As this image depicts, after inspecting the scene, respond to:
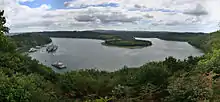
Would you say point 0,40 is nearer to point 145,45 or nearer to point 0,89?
point 0,89

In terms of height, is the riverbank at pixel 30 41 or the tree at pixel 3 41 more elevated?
the tree at pixel 3 41

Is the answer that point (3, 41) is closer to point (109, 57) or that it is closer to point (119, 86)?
point (119, 86)

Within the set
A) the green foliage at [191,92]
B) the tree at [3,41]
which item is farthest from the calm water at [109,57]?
the green foliage at [191,92]

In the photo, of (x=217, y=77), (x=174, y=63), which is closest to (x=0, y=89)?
(x=217, y=77)

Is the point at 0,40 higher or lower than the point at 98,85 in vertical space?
higher

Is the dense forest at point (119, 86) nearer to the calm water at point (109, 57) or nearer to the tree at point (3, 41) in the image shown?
the tree at point (3, 41)

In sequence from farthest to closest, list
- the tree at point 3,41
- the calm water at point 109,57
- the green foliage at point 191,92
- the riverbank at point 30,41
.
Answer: the riverbank at point 30,41
the calm water at point 109,57
the tree at point 3,41
the green foliage at point 191,92

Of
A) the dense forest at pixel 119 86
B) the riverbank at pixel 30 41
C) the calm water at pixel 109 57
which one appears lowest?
the calm water at pixel 109 57

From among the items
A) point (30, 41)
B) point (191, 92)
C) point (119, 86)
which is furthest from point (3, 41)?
point (30, 41)

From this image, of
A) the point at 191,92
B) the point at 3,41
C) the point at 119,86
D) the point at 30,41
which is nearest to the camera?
the point at 191,92

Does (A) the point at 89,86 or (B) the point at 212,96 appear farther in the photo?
(A) the point at 89,86

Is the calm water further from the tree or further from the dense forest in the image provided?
the dense forest
